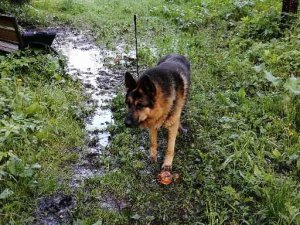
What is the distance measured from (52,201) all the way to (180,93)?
2358 mm

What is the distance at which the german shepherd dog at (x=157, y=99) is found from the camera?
4.60 m

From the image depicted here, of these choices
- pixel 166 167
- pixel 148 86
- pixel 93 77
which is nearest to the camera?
pixel 148 86

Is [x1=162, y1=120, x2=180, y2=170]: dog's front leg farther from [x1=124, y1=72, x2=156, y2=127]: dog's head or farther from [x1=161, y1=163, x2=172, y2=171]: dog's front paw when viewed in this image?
[x1=124, y1=72, x2=156, y2=127]: dog's head

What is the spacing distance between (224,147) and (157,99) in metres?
1.38

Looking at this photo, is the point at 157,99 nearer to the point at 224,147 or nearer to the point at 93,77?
the point at 224,147

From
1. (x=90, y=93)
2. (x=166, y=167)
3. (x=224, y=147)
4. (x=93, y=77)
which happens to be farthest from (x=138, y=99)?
(x=93, y=77)

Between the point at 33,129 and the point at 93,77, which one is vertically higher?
the point at 33,129

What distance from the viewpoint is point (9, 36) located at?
7.77m

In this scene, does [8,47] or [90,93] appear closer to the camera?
[90,93]

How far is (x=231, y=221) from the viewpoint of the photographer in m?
4.18

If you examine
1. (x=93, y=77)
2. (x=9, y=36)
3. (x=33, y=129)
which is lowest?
(x=93, y=77)

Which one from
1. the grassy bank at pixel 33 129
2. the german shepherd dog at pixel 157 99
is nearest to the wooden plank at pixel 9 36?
the grassy bank at pixel 33 129

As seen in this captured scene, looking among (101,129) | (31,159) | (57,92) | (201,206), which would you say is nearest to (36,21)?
(57,92)

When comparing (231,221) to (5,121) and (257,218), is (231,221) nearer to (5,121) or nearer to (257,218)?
(257,218)
